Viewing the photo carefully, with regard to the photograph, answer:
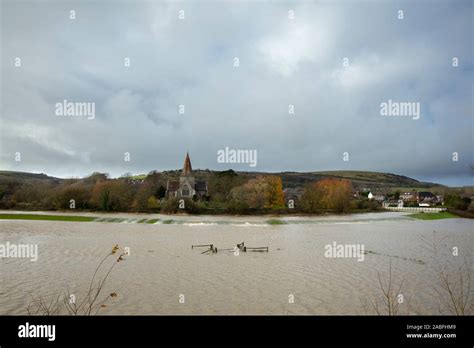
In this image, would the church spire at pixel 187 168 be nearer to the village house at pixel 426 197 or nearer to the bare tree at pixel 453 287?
the village house at pixel 426 197

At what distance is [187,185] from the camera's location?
77.6 meters

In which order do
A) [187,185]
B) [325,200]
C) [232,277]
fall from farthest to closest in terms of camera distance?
[187,185]
[325,200]
[232,277]

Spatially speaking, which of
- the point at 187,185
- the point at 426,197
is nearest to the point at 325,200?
the point at 187,185

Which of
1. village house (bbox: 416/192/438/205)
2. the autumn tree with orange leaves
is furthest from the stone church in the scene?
village house (bbox: 416/192/438/205)

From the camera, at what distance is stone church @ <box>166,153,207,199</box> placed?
7688 centimetres

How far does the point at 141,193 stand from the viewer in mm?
54188

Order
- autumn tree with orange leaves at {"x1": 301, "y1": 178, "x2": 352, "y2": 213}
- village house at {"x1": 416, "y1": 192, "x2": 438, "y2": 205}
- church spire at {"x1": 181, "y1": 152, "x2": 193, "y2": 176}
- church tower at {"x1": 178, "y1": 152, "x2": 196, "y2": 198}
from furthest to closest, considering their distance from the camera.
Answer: village house at {"x1": 416, "y1": 192, "x2": 438, "y2": 205} → church spire at {"x1": 181, "y1": 152, "x2": 193, "y2": 176} → church tower at {"x1": 178, "y1": 152, "x2": 196, "y2": 198} → autumn tree with orange leaves at {"x1": 301, "y1": 178, "x2": 352, "y2": 213}

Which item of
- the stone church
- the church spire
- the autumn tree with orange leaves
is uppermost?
the church spire

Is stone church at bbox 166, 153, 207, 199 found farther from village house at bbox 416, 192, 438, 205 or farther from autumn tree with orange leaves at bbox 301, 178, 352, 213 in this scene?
village house at bbox 416, 192, 438, 205

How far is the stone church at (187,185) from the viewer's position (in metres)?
76.9

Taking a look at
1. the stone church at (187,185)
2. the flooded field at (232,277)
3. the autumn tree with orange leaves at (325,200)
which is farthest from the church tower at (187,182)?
the flooded field at (232,277)

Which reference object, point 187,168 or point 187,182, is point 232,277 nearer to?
point 187,182
